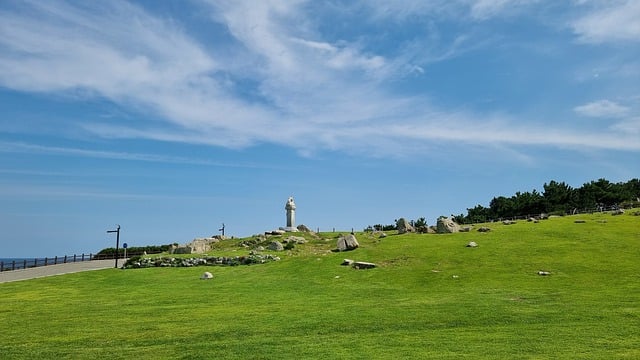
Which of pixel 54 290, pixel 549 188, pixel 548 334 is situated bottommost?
pixel 548 334

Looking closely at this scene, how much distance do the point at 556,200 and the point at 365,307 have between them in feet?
267

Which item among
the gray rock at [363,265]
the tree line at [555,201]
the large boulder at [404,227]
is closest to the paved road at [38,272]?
the gray rock at [363,265]

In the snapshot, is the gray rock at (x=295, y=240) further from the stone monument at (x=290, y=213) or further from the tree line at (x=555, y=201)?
the tree line at (x=555, y=201)

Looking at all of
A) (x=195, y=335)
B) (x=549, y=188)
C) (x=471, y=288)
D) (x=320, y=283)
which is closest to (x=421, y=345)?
(x=195, y=335)

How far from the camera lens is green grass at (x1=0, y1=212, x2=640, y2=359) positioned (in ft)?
46.4

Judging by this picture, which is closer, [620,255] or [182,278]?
[620,255]

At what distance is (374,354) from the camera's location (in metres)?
13.2

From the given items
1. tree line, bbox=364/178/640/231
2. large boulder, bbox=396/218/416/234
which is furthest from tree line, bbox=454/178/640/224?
large boulder, bbox=396/218/416/234

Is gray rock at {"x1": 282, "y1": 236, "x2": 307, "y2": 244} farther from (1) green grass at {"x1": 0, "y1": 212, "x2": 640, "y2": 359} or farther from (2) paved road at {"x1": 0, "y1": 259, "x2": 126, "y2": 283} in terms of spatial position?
(2) paved road at {"x1": 0, "y1": 259, "x2": 126, "y2": 283}

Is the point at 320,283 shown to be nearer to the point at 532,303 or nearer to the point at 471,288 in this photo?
the point at 471,288

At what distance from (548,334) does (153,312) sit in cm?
1570

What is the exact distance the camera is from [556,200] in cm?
9094

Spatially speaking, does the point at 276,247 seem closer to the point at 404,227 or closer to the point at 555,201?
the point at 404,227

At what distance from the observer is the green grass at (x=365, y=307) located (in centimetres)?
1413
